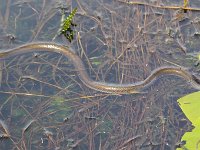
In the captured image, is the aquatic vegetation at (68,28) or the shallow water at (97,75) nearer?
the shallow water at (97,75)

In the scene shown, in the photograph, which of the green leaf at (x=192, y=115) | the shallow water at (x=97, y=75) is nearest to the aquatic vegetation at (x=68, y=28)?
the shallow water at (x=97, y=75)

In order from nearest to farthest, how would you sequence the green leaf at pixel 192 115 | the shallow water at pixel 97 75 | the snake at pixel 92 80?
the green leaf at pixel 192 115 → the shallow water at pixel 97 75 → the snake at pixel 92 80

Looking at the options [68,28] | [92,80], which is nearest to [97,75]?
[92,80]

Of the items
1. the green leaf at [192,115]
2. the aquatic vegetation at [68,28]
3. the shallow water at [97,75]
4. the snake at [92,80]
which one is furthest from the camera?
the aquatic vegetation at [68,28]

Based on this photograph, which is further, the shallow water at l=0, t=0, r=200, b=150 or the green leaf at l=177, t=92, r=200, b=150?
the shallow water at l=0, t=0, r=200, b=150

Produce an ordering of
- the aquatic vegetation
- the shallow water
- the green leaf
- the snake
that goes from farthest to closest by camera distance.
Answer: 1. the aquatic vegetation
2. the snake
3. the shallow water
4. the green leaf

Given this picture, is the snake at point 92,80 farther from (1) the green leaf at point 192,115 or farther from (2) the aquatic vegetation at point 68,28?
(1) the green leaf at point 192,115

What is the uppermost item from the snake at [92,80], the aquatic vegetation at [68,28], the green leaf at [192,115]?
the aquatic vegetation at [68,28]

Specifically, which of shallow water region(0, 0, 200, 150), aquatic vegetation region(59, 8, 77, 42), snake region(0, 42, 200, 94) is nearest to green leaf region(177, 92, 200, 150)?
shallow water region(0, 0, 200, 150)

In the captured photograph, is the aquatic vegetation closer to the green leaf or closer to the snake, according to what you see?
the snake
